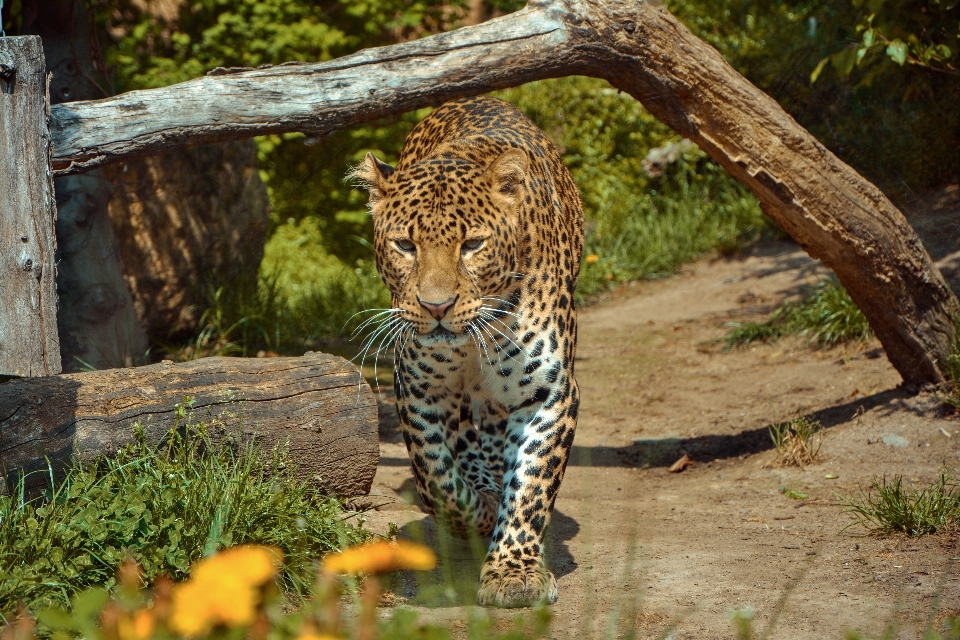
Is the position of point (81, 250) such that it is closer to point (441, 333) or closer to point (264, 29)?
Result: point (441, 333)

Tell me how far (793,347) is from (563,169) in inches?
141

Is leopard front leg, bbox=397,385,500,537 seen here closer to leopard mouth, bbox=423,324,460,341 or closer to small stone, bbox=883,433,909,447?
leopard mouth, bbox=423,324,460,341

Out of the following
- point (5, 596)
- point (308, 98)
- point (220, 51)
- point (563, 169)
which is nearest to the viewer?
point (5, 596)

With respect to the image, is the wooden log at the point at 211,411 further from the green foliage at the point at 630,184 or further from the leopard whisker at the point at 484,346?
the green foliage at the point at 630,184

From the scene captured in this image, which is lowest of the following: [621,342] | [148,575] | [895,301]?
[621,342]

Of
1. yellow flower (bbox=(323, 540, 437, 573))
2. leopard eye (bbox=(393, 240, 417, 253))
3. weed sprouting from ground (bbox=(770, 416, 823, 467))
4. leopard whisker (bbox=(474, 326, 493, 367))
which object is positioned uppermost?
leopard eye (bbox=(393, 240, 417, 253))

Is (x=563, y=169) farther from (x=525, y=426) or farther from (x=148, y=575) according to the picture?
(x=148, y=575)

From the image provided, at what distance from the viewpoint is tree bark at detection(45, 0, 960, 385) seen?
5016 mm

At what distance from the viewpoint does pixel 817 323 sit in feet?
27.4

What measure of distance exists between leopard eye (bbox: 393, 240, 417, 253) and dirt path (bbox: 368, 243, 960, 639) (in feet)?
4.22

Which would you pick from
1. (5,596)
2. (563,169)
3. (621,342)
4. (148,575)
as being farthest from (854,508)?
(621,342)

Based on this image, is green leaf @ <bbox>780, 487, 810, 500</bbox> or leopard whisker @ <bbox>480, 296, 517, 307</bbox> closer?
leopard whisker @ <bbox>480, 296, 517, 307</bbox>

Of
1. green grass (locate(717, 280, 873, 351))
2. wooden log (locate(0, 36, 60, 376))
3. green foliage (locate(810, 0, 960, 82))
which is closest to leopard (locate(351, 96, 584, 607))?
wooden log (locate(0, 36, 60, 376))

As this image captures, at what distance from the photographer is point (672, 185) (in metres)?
12.8
